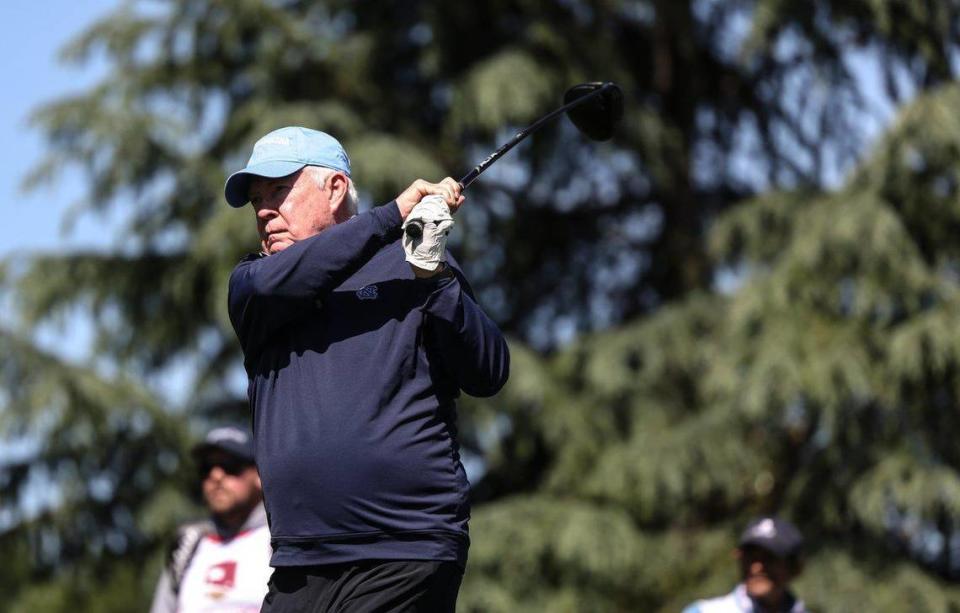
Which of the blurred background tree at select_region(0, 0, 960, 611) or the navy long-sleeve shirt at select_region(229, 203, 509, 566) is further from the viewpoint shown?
the blurred background tree at select_region(0, 0, 960, 611)

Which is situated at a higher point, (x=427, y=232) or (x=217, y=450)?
(x=427, y=232)

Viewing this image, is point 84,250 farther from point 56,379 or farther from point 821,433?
Result: point 821,433

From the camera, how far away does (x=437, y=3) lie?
10164 millimetres

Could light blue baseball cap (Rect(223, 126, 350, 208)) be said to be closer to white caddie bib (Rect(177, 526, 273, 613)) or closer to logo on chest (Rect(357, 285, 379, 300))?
logo on chest (Rect(357, 285, 379, 300))

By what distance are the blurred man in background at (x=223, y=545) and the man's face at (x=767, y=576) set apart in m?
1.77

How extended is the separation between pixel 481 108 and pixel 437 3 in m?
1.06

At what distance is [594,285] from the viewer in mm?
11125

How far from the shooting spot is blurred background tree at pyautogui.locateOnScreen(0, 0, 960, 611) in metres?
8.48

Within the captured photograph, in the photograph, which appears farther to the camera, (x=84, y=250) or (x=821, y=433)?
(x=84, y=250)

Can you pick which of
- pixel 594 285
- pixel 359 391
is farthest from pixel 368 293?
pixel 594 285

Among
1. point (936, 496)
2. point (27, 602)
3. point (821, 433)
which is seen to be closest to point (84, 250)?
point (27, 602)

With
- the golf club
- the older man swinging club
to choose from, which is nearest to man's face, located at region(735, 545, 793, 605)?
the golf club

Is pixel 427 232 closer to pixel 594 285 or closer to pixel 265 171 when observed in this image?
pixel 265 171

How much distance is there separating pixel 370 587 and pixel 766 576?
2.90 m
